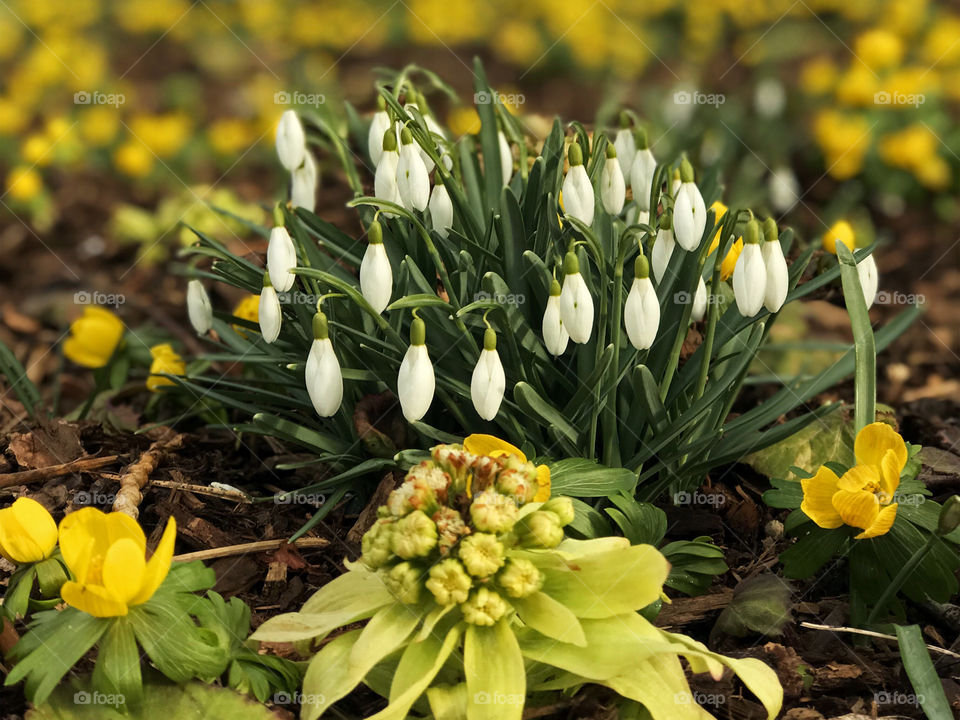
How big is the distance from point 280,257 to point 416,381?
0.47 m

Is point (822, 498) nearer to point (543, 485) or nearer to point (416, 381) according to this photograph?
point (543, 485)

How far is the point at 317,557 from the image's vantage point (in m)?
2.39

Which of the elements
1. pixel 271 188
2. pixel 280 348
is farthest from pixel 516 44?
pixel 280 348

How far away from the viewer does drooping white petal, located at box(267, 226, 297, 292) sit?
2.19 m

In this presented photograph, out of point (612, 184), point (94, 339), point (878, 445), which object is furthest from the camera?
point (94, 339)

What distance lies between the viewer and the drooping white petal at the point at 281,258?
2.19m

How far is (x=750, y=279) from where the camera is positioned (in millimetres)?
2010

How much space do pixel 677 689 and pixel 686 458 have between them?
72 centimetres

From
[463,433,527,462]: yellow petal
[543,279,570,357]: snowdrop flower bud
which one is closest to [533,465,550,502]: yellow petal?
[463,433,527,462]: yellow petal

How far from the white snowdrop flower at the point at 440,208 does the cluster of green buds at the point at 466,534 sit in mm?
669

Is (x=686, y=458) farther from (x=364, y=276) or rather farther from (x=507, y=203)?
(x=364, y=276)

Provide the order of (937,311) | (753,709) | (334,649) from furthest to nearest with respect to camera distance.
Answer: (937,311), (753,709), (334,649)
